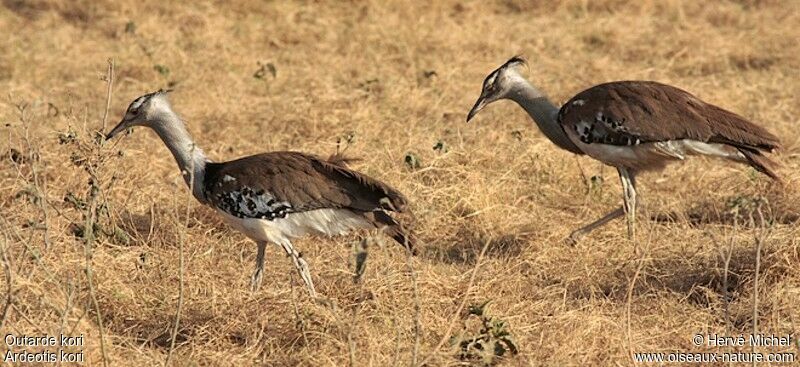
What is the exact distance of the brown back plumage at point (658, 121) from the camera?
6.48m

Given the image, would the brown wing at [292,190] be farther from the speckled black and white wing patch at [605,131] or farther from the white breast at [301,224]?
the speckled black and white wing patch at [605,131]

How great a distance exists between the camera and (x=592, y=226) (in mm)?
6781

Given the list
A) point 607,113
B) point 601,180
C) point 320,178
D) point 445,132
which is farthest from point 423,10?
point 320,178

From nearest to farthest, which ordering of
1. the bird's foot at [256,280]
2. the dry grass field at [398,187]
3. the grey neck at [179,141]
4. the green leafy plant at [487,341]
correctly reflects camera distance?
the green leafy plant at [487,341] → the dry grass field at [398,187] → the bird's foot at [256,280] → the grey neck at [179,141]

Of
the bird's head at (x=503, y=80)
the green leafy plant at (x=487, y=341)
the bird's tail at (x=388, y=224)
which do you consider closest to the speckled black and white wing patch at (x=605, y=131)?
the bird's head at (x=503, y=80)

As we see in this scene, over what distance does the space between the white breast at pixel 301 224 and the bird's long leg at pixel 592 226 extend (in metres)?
1.37

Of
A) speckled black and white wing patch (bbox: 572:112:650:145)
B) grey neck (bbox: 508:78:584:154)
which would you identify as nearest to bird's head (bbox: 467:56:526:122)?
grey neck (bbox: 508:78:584:154)

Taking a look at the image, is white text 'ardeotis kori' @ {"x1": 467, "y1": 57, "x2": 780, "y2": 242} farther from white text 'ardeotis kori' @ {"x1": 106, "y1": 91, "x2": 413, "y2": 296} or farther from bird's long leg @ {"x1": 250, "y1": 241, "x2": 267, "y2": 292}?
bird's long leg @ {"x1": 250, "y1": 241, "x2": 267, "y2": 292}

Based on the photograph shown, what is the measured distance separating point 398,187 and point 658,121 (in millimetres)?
1576

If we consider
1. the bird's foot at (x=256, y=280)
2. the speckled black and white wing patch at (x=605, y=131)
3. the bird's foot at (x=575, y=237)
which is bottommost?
the bird's foot at (x=575, y=237)

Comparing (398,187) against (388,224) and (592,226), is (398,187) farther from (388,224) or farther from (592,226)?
(388,224)

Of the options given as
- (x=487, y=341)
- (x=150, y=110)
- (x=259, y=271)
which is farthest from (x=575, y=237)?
(x=150, y=110)

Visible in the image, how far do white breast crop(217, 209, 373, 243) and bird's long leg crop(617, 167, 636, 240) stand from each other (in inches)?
64.2

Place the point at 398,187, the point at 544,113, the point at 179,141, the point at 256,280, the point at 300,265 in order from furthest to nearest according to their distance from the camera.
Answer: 1. the point at 398,187
2. the point at 544,113
3. the point at 179,141
4. the point at 256,280
5. the point at 300,265
